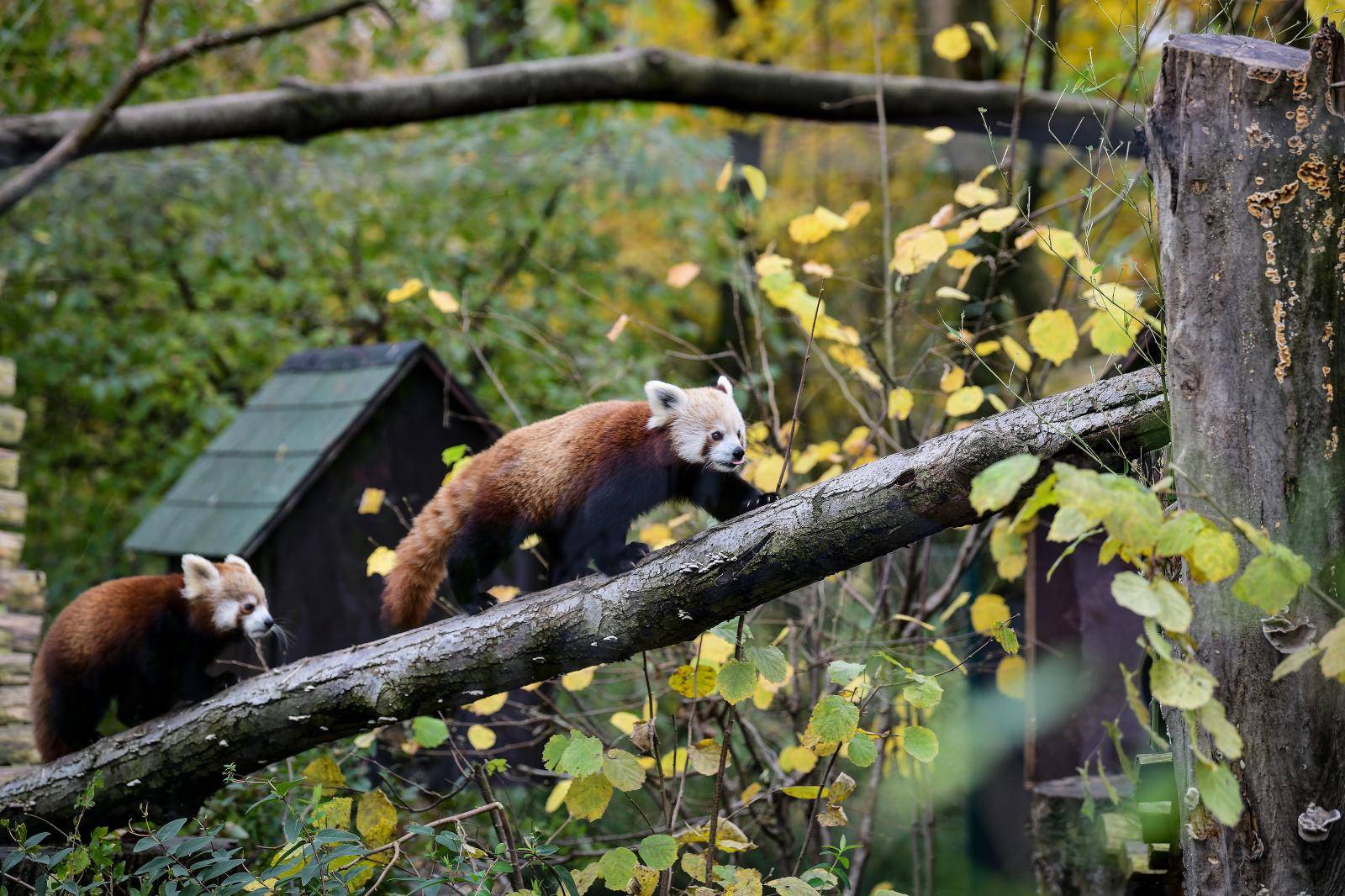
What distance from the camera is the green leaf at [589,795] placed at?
2.39 meters

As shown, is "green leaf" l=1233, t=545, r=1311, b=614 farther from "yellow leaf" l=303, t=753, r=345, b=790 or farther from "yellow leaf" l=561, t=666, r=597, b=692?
"yellow leaf" l=303, t=753, r=345, b=790

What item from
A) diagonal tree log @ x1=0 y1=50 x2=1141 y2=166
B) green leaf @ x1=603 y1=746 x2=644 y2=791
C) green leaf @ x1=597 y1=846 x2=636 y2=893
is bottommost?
green leaf @ x1=597 y1=846 x2=636 y2=893

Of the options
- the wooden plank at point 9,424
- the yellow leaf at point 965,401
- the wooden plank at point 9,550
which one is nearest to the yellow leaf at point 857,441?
the yellow leaf at point 965,401

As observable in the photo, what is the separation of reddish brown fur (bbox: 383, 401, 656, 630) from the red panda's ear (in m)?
0.73

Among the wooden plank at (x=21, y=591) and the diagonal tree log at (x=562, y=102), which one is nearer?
the wooden plank at (x=21, y=591)

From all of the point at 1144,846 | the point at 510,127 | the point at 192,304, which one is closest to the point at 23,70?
the point at 192,304

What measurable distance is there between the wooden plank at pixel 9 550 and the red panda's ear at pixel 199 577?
1.66 m

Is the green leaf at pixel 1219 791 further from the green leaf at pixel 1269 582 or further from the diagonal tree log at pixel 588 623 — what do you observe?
the diagonal tree log at pixel 588 623

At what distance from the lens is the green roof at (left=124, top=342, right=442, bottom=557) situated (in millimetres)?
3646

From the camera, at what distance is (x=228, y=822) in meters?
3.40

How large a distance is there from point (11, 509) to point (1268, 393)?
4722mm

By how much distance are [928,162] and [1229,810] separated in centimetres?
533

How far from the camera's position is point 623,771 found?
2342 mm

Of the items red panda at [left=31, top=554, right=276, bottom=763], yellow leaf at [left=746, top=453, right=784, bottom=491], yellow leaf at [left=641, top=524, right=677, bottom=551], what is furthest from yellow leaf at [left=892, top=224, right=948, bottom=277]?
red panda at [left=31, top=554, right=276, bottom=763]
